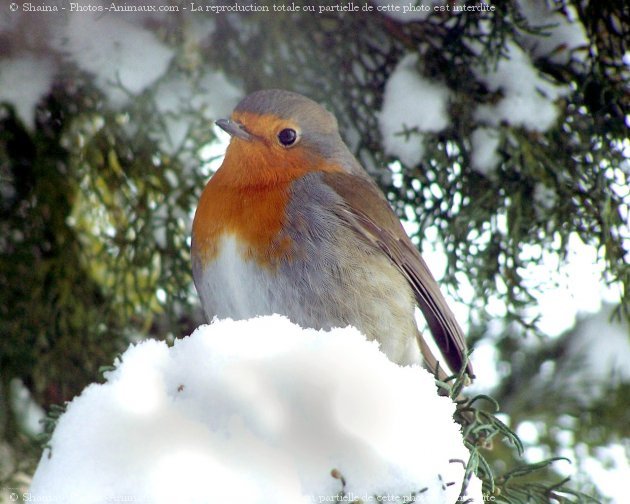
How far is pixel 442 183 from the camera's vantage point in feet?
8.38

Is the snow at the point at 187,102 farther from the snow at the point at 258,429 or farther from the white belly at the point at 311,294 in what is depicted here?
the snow at the point at 258,429

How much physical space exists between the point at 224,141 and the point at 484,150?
0.93m

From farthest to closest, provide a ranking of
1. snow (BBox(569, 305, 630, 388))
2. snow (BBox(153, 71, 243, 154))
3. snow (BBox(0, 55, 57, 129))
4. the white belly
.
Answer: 1. snow (BBox(569, 305, 630, 388))
2. snow (BBox(153, 71, 243, 154))
3. snow (BBox(0, 55, 57, 129))
4. the white belly

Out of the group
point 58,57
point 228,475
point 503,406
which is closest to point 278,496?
point 228,475

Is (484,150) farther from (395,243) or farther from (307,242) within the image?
(307,242)

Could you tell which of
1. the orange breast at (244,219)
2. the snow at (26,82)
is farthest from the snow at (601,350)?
the snow at (26,82)


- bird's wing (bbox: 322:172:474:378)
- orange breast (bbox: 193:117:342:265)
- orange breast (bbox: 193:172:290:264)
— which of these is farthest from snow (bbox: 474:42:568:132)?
orange breast (bbox: 193:172:290:264)

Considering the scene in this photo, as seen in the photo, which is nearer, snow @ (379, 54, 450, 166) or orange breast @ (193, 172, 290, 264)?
Answer: orange breast @ (193, 172, 290, 264)

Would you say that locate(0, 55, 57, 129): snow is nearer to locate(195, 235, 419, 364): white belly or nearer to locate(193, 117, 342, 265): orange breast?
locate(193, 117, 342, 265): orange breast

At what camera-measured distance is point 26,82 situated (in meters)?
2.65

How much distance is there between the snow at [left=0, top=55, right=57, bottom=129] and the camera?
2641 millimetres

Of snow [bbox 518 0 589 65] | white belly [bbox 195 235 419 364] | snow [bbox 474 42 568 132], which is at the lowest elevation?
white belly [bbox 195 235 419 364]

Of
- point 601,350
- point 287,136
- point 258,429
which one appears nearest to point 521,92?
point 287,136

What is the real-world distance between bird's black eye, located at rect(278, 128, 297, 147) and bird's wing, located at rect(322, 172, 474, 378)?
17cm
